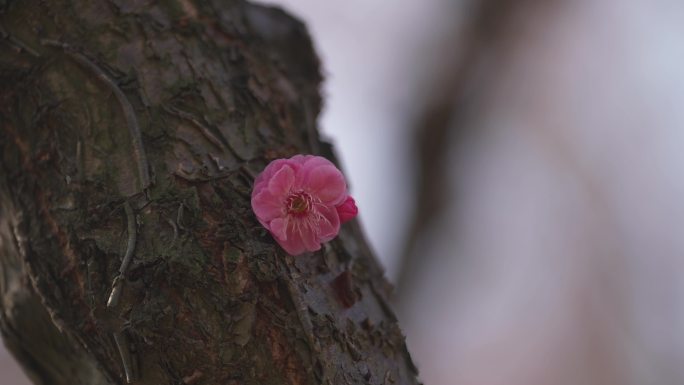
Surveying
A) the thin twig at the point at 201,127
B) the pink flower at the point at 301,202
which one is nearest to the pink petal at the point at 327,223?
the pink flower at the point at 301,202

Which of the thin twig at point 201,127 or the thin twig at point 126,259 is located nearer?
the thin twig at point 126,259

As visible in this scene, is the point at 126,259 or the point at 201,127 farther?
the point at 201,127

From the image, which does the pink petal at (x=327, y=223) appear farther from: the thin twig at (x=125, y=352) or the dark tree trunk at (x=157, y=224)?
the thin twig at (x=125, y=352)

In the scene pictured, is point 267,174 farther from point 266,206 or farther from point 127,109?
point 127,109

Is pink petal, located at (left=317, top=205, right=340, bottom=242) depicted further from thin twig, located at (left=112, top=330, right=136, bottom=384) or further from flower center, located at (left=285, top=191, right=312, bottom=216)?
thin twig, located at (left=112, top=330, right=136, bottom=384)

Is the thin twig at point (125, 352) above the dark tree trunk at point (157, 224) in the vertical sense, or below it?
below

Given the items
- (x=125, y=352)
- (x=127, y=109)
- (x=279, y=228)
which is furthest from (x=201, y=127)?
(x=125, y=352)

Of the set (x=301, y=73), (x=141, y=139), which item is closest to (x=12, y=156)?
(x=141, y=139)
